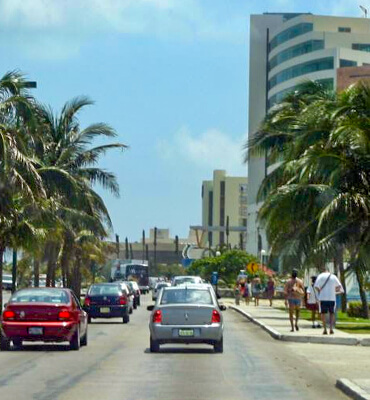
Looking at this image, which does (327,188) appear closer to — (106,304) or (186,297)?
(106,304)

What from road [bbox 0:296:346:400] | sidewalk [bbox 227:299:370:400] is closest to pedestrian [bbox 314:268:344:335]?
sidewalk [bbox 227:299:370:400]

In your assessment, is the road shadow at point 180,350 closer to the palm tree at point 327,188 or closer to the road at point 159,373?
the road at point 159,373

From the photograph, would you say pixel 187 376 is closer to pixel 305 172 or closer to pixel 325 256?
pixel 325 256

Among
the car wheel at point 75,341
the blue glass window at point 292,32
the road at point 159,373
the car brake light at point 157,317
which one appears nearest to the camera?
the road at point 159,373

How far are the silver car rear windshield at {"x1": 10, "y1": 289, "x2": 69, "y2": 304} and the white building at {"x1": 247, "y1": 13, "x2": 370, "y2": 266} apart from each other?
3354 inches

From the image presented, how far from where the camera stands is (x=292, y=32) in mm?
126188

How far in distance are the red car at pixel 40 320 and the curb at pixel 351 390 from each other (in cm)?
921

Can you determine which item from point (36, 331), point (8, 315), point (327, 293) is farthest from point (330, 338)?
point (8, 315)

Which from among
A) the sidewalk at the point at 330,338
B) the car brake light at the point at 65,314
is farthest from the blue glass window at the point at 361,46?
the car brake light at the point at 65,314

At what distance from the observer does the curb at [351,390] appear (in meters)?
15.5

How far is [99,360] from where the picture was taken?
23.1m

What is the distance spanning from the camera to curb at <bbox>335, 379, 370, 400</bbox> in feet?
50.8

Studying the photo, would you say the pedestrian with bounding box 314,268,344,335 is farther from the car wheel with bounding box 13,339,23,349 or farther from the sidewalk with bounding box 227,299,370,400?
the car wheel with bounding box 13,339,23,349

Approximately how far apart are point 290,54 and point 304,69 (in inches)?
179
